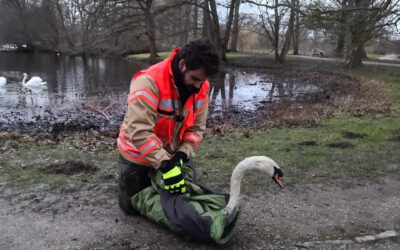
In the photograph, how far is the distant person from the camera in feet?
10.8

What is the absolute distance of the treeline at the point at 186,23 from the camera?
10508 mm

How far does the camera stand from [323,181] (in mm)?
5438

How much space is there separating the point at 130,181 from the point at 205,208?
3.00ft

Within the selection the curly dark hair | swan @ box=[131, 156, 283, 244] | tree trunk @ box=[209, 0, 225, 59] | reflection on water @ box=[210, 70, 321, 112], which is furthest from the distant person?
tree trunk @ box=[209, 0, 225, 59]

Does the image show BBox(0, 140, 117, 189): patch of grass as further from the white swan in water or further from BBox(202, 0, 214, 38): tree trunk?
BBox(202, 0, 214, 38): tree trunk

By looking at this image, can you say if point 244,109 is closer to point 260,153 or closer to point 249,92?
point 249,92

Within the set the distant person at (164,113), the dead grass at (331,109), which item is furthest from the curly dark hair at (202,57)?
the dead grass at (331,109)

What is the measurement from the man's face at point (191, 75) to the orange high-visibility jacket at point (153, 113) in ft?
0.47

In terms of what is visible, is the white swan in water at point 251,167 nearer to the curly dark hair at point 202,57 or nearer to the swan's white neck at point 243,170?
the swan's white neck at point 243,170

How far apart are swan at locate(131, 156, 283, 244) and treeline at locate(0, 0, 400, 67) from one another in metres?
7.36

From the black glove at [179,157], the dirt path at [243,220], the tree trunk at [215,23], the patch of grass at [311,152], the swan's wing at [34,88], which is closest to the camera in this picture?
the dirt path at [243,220]

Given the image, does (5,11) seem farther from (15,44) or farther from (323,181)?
(323,181)

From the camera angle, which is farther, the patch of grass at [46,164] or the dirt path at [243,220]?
the patch of grass at [46,164]

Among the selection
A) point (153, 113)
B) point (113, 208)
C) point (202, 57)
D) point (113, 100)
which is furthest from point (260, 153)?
point (113, 100)
